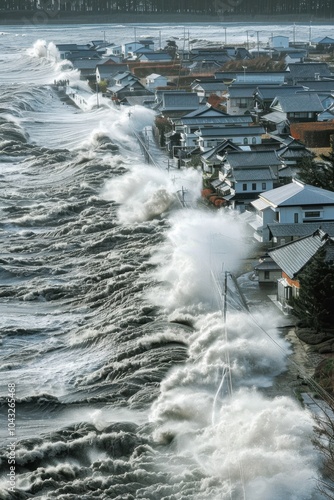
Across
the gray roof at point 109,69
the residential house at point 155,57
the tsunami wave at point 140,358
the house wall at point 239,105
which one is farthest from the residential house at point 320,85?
the residential house at point 155,57

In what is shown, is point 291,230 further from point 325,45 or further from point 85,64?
point 325,45

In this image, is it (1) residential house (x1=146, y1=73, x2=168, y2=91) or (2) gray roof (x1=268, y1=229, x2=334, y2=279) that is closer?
(2) gray roof (x1=268, y1=229, x2=334, y2=279)

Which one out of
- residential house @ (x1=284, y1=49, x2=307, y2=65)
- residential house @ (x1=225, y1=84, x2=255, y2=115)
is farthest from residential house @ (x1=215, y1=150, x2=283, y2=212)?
residential house @ (x1=284, y1=49, x2=307, y2=65)

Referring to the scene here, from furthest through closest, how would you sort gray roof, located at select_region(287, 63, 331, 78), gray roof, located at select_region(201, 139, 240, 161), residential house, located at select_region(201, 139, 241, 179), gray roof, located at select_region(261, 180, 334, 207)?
gray roof, located at select_region(287, 63, 331, 78)
gray roof, located at select_region(201, 139, 240, 161)
residential house, located at select_region(201, 139, 241, 179)
gray roof, located at select_region(261, 180, 334, 207)

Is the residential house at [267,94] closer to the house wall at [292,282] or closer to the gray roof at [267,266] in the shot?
the gray roof at [267,266]

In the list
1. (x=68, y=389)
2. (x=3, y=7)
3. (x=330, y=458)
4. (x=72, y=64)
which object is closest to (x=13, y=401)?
(x=68, y=389)

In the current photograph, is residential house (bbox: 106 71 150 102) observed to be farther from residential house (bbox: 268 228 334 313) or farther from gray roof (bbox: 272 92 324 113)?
residential house (bbox: 268 228 334 313)

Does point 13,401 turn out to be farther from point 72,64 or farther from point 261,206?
point 72,64

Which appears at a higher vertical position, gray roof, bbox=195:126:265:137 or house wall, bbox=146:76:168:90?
gray roof, bbox=195:126:265:137
